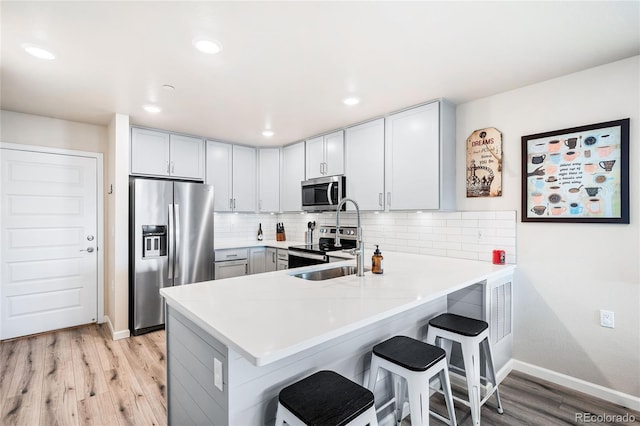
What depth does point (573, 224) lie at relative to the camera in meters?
2.36

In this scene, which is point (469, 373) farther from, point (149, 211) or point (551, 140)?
point (149, 211)

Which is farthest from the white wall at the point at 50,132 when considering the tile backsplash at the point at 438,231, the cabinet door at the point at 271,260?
the cabinet door at the point at 271,260

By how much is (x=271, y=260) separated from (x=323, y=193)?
1.24 metres

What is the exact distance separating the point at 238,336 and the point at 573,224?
254 centimetres

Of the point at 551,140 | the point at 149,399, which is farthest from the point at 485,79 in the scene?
the point at 149,399

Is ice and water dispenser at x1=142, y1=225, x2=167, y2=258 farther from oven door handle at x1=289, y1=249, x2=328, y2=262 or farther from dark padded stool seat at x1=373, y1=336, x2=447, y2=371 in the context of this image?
dark padded stool seat at x1=373, y1=336, x2=447, y2=371

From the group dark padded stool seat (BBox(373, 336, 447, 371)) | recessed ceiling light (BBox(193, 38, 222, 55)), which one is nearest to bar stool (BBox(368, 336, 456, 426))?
dark padded stool seat (BBox(373, 336, 447, 371))

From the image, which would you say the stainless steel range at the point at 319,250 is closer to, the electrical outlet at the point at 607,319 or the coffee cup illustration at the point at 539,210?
the coffee cup illustration at the point at 539,210

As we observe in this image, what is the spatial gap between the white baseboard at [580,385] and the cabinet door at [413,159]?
149cm

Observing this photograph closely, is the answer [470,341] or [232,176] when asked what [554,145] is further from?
[232,176]

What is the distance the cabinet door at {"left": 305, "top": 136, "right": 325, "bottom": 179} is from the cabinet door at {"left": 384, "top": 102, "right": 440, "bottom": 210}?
1.05 m

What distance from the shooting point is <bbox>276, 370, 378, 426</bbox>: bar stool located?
1.17m

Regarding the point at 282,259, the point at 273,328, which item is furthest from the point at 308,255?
the point at 273,328

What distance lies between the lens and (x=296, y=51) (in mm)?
2031
